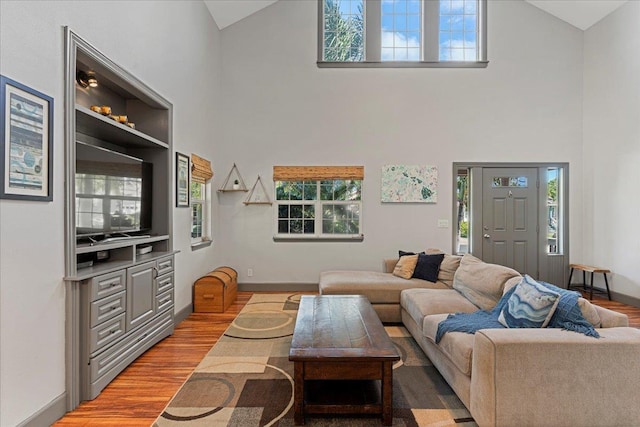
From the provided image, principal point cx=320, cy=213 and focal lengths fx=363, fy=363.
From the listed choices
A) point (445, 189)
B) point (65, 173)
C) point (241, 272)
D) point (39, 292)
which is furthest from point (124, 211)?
point (445, 189)

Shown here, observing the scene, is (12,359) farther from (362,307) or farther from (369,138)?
(369,138)

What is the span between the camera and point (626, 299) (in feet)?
16.7

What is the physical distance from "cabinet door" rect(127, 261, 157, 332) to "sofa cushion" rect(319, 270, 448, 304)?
1.85 m

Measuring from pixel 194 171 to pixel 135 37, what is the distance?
1830 mm

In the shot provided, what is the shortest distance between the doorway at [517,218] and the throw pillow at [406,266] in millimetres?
1707

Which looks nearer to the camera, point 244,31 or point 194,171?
point 194,171

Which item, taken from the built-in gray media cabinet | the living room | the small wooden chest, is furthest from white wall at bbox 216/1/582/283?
the built-in gray media cabinet

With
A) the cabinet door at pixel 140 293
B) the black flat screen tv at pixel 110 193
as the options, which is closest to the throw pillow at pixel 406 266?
the cabinet door at pixel 140 293

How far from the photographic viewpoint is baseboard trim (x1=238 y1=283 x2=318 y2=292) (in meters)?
5.91

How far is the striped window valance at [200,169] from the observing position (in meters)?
4.71

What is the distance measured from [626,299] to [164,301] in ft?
19.9

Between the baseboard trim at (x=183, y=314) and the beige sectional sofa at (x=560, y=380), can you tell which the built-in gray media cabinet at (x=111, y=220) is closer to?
the baseboard trim at (x=183, y=314)

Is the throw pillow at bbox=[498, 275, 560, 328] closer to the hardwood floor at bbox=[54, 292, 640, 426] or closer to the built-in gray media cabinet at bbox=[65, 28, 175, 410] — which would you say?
the hardwood floor at bbox=[54, 292, 640, 426]

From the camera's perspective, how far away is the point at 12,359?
194 centimetres
